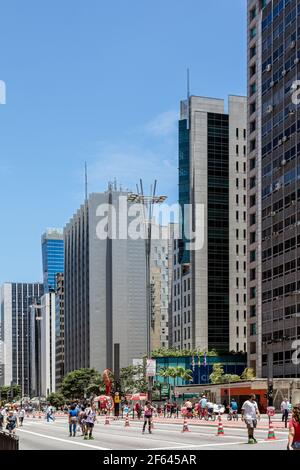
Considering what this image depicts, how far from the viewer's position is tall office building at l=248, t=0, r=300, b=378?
341 feet

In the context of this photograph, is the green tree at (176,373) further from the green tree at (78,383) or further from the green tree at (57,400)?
the green tree at (57,400)

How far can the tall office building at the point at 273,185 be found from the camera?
104 m

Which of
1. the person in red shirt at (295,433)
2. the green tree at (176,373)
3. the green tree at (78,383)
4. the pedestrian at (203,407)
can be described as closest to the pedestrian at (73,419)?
the pedestrian at (203,407)

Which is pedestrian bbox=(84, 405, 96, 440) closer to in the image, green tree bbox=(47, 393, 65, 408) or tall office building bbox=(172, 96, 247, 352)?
tall office building bbox=(172, 96, 247, 352)

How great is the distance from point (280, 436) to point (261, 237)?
7826 centimetres

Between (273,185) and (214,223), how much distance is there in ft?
159

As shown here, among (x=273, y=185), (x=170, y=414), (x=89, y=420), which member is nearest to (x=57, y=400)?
(x=273, y=185)

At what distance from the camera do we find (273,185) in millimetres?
110625

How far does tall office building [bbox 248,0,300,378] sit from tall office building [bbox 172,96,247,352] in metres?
36.6

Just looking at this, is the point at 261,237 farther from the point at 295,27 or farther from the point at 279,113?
the point at 295,27

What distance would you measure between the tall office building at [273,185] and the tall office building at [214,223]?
36.6 metres

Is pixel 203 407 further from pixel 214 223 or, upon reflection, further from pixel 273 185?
pixel 214 223
